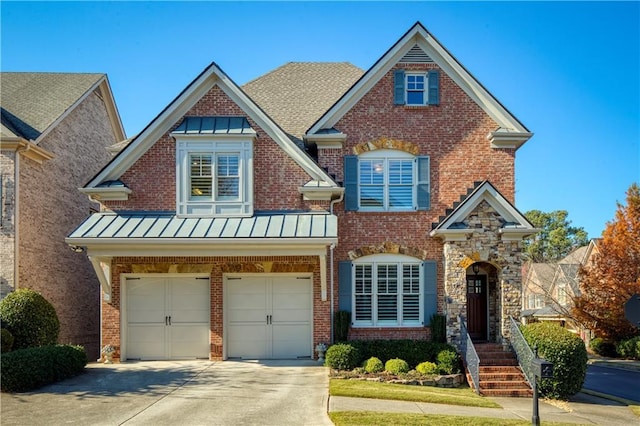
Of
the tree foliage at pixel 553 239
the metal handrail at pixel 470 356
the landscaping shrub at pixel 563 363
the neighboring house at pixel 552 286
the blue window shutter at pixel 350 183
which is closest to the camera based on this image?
the landscaping shrub at pixel 563 363

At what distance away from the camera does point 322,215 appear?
659 inches

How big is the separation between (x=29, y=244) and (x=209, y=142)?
6.85m

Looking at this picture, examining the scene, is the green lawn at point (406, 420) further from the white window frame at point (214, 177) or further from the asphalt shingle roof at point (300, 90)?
the asphalt shingle roof at point (300, 90)

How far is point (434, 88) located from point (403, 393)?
9791mm

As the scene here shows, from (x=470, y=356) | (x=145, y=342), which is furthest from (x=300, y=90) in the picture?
(x=470, y=356)

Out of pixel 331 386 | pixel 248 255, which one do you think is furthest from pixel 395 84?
pixel 331 386

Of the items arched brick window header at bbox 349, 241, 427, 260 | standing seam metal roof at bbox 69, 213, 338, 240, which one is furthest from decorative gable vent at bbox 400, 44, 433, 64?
arched brick window header at bbox 349, 241, 427, 260

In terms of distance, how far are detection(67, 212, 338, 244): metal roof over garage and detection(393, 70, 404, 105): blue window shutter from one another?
4519 millimetres

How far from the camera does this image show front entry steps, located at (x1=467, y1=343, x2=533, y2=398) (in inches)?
580

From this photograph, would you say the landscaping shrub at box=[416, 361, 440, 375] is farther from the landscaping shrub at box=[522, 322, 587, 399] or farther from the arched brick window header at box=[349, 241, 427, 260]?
the arched brick window header at box=[349, 241, 427, 260]

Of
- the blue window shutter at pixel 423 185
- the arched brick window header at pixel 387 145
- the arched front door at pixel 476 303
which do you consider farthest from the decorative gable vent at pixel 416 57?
the arched front door at pixel 476 303

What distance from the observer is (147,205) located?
55.4 ft

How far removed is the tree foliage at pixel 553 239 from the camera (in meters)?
71.0

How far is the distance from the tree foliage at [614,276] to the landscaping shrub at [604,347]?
2.17ft
